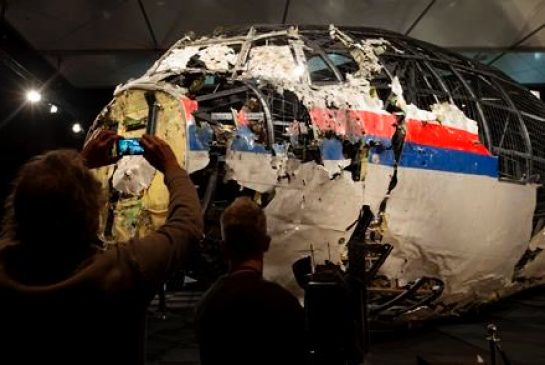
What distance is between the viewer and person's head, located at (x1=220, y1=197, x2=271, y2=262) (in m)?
2.22

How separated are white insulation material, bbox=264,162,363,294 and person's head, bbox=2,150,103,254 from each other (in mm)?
3627

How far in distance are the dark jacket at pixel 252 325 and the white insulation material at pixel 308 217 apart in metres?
2.97

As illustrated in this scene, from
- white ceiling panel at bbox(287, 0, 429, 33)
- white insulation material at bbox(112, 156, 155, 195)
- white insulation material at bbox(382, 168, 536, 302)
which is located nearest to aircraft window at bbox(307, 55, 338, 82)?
white insulation material at bbox(382, 168, 536, 302)

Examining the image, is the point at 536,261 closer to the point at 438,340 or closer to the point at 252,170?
the point at 438,340

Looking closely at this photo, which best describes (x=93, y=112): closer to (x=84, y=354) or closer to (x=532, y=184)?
(x=532, y=184)

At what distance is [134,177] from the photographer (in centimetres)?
521

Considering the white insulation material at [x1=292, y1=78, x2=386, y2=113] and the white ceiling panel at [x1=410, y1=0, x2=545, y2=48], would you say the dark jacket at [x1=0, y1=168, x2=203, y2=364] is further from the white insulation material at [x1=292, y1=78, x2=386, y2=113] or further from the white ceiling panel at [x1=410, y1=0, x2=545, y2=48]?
the white ceiling panel at [x1=410, y1=0, x2=545, y2=48]

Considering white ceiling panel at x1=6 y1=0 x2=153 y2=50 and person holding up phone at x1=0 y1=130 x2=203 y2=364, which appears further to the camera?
white ceiling panel at x1=6 y1=0 x2=153 y2=50

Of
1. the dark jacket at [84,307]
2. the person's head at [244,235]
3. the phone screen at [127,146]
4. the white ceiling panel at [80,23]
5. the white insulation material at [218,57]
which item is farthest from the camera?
the white ceiling panel at [80,23]

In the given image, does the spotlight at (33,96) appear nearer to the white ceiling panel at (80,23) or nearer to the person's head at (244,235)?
the white ceiling panel at (80,23)

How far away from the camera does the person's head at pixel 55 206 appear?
4.83 ft

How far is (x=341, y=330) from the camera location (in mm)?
3199

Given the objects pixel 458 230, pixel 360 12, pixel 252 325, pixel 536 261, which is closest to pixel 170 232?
pixel 252 325

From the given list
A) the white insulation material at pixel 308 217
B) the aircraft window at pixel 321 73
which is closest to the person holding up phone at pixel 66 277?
the white insulation material at pixel 308 217
